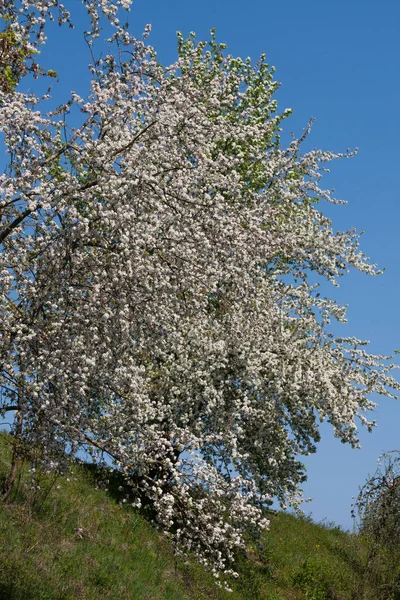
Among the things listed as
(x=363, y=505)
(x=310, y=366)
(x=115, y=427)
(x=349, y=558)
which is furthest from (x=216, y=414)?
(x=349, y=558)

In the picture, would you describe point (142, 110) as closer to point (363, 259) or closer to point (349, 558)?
point (363, 259)

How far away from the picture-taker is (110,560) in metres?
15.8

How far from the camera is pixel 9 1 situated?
1169cm

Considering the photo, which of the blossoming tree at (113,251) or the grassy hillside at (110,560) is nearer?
the blossoming tree at (113,251)

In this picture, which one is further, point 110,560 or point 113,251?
point 110,560

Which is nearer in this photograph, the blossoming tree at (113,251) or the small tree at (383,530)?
the blossoming tree at (113,251)

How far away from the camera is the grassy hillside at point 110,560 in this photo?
14.0 meters

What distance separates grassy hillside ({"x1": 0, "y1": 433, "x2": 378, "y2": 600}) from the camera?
1401 centimetres

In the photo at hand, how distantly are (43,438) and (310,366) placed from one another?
10130mm

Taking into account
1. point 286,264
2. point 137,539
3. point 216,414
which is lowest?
point 137,539

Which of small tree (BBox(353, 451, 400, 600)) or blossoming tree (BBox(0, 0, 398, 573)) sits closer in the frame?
blossoming tree (BBox(0, 0, 398, 573))

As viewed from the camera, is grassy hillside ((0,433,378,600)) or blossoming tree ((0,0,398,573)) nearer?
blossoming tree ((0,0,398,573))

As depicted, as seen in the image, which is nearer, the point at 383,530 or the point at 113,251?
the point at 113,251

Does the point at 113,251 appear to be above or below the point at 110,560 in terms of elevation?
above
